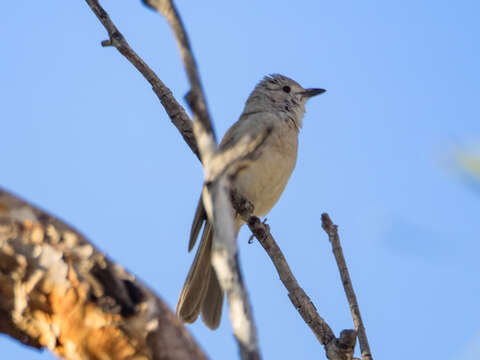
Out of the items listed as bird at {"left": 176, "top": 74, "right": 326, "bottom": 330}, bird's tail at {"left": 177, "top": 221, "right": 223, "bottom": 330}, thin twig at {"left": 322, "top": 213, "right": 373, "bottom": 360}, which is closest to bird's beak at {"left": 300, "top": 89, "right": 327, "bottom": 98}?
bird at {"left": 176, "top": 74, "right": 326, "bottom": 330}

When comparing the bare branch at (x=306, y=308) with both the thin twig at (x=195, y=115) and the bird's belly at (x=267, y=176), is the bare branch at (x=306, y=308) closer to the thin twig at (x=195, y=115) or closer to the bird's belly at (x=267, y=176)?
the thin twig at (x=195, y=115)

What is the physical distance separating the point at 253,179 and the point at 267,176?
0.44ft

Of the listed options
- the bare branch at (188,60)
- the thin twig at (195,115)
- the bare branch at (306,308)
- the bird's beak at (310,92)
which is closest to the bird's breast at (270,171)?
the thin twig at (195,115)

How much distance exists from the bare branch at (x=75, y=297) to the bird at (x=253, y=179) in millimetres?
3245

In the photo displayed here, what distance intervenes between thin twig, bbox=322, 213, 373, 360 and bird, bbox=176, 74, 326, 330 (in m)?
1.45

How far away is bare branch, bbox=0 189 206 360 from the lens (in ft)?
6.43

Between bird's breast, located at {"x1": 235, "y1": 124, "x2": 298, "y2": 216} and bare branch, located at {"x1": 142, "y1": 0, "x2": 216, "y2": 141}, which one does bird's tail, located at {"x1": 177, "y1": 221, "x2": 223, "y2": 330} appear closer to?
bird's breast, located at {"x1": 235, "y1": 124, "x2": 298, "y2": 216}

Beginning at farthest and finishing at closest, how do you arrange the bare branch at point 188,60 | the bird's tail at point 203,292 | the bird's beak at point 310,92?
the bird's beak at point 310,92 < the bird's tail at point 203,292 < the bare branch at point 188,60

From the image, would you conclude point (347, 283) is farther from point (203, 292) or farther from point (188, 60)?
point (188, 60)

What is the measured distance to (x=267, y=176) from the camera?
241 inches

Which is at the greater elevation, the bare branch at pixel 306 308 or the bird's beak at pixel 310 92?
the bird's beak at pixel 310 92

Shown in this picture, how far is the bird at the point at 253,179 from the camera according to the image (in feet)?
18.1

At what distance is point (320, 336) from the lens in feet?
11.6

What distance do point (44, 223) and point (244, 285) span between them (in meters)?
0.70
